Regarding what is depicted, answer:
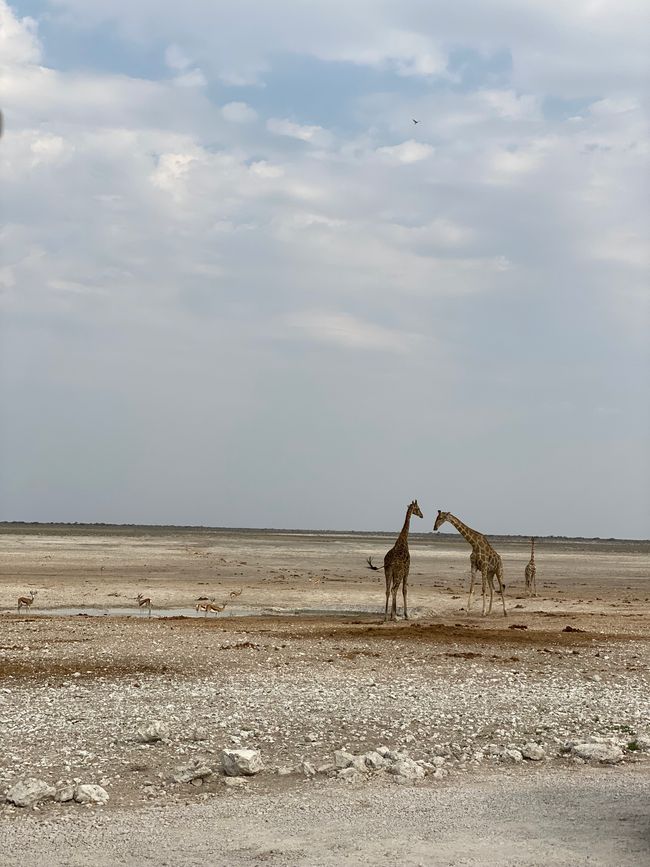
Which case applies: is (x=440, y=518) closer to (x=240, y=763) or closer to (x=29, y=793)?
(x=240, y=763)

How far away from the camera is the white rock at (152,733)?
1162 cm

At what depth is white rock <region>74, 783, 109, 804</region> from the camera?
945 centimetres

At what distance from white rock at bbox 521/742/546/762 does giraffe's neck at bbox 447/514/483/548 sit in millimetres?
18482

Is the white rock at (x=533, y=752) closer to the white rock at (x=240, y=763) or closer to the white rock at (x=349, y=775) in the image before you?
the white rock at (x=349, y=775)

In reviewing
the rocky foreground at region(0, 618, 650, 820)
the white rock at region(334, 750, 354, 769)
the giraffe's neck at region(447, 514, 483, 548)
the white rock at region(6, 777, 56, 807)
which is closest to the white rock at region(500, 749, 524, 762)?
the rocky foreground at region(0, 618, 650, 820)

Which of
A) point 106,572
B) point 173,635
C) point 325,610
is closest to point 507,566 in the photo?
point 106,572

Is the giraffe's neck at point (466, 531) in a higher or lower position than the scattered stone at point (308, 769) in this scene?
higher

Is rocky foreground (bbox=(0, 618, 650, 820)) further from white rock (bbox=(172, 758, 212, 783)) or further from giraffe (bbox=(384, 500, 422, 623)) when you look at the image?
giraffe (bbox=(384, 500, 422, 623))

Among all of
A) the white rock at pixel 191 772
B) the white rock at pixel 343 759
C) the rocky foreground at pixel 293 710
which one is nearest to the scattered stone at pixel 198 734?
the rocky foreground at pixel 293 710

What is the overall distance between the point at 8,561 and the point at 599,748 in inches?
1663

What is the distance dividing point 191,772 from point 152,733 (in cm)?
156

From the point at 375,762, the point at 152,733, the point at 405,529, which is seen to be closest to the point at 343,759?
the point at 375,762

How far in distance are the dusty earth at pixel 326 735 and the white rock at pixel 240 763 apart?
101 millimetres

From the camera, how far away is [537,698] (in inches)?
565
